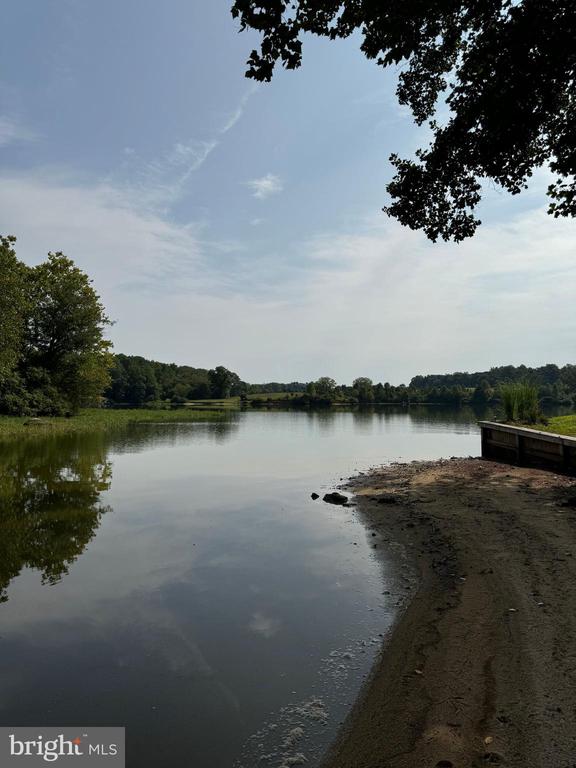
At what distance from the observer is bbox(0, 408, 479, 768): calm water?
4781 millimetres

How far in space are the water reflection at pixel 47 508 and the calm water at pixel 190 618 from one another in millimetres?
63

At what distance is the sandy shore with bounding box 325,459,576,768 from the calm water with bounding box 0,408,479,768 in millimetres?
510

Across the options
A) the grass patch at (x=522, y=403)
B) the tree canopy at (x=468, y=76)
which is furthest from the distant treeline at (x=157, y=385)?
the tree canopy at (x=468, y=76)

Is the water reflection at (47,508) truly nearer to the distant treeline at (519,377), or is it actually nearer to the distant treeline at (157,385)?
the distant treeline at (519,377)

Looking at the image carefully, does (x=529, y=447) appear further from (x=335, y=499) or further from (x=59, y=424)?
(x=59, y=424)

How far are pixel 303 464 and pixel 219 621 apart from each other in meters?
18.7

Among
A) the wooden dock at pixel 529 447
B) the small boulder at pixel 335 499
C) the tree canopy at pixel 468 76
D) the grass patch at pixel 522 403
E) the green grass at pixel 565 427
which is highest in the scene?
the tree canopy at pixel 468 76

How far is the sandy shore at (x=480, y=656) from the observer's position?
13.4 feet

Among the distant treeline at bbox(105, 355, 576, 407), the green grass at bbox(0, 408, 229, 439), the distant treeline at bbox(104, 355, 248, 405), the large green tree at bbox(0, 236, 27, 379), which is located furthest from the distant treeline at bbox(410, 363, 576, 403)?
the large green tree at bbox(0, 236, 27, 379)

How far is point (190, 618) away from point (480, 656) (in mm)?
4060

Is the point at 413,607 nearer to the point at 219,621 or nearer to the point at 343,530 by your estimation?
the point at 219,621

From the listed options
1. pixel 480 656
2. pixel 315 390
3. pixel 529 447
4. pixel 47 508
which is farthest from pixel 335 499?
pixel 315 390

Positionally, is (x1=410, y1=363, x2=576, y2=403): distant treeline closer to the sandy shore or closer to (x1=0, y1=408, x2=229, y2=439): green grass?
(x1=0, y1=408, x2=229, y2=439): green grass

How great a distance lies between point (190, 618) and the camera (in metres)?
7.12
